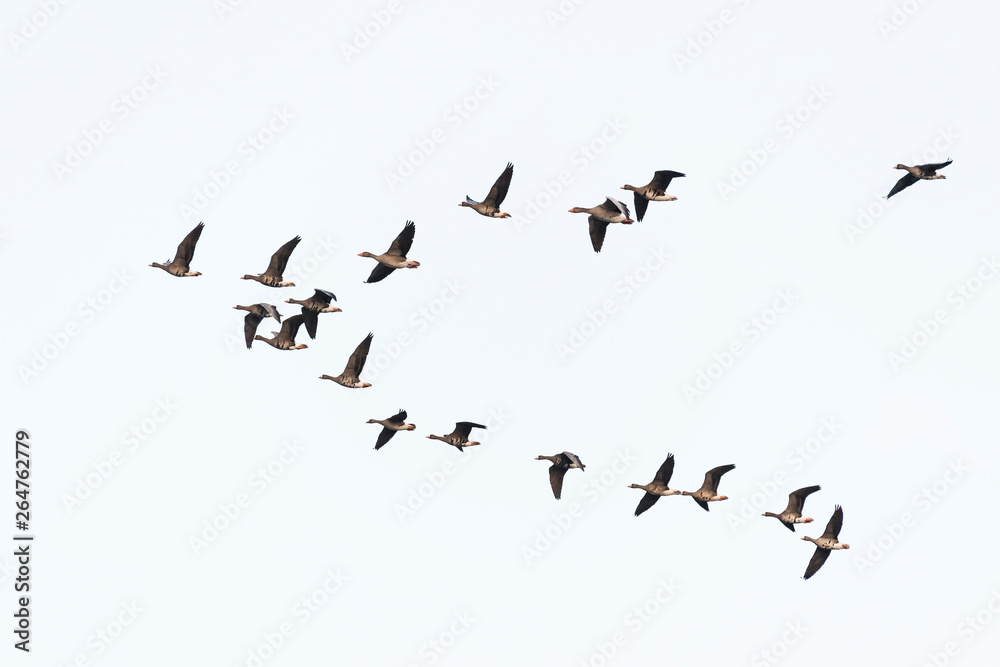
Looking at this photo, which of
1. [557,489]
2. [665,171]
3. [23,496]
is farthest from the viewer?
[23,496]

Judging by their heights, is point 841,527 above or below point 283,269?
above

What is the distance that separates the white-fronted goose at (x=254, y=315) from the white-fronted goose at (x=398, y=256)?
326 centimetres

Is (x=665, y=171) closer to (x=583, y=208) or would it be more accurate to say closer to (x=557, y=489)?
(x=583, y=208)

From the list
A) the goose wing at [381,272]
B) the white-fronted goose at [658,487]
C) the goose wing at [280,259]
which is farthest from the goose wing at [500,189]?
the white-fronted goose at [658,487]

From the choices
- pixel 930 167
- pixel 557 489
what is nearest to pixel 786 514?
pixel 557 489

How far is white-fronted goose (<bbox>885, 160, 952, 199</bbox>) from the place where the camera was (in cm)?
6719

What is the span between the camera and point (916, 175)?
222 feet

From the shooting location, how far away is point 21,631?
241ft

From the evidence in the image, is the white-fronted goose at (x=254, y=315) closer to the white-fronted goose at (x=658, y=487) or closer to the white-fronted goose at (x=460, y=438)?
the white-fronted goose at (x=460, y=438)

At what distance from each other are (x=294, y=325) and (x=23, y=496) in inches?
543

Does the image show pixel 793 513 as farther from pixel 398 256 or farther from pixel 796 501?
pixel 398 256

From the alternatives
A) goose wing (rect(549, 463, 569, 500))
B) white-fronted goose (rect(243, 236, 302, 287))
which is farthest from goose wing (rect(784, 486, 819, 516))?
white-fronted goose (rect(243, 236, 302, 287))

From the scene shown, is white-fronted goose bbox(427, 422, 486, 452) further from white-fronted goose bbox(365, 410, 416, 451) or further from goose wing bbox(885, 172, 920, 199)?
goose wing bbox(885, 172, 920, 199)

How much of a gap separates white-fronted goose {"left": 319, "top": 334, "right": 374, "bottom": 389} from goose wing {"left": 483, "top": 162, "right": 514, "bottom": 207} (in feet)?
23.7
